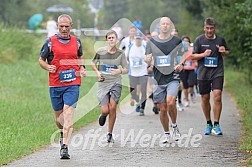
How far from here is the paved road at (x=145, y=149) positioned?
10.9 meters

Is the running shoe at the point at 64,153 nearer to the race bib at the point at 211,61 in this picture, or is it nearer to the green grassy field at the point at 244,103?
the green grassy field at the point at 244,103

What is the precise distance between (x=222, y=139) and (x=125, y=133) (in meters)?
1.96

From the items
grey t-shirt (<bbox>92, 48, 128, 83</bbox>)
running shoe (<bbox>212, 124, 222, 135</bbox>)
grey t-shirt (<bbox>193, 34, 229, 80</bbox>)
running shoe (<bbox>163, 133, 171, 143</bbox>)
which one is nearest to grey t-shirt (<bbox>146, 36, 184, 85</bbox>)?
grey t-shirt (<bbox>92, 48, 128, 83</bbox>)

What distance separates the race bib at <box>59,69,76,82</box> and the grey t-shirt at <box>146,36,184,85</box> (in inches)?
86.6

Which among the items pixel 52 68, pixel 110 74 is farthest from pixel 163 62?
pixel 52 68

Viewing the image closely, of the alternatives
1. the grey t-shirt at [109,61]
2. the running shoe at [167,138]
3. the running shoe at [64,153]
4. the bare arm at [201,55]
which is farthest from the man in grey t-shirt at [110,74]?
the running shoe at [64,153]

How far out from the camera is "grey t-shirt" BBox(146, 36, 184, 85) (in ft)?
43.5

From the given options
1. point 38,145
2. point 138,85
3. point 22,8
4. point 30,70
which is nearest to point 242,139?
point 38,145

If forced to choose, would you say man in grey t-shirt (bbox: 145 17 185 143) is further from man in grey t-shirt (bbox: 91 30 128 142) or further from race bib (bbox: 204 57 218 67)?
race bib (bbox: 204 57 218 67)

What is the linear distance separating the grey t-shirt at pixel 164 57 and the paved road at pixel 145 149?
115 cm

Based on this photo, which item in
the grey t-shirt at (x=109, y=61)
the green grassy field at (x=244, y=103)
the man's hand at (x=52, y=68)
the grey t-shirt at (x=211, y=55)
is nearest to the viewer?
the man's hand at (x=52, y=68)

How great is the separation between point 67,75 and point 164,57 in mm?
2423

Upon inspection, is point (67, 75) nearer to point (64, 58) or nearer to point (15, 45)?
point (64, 58)

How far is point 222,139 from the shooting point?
44.7 feet
